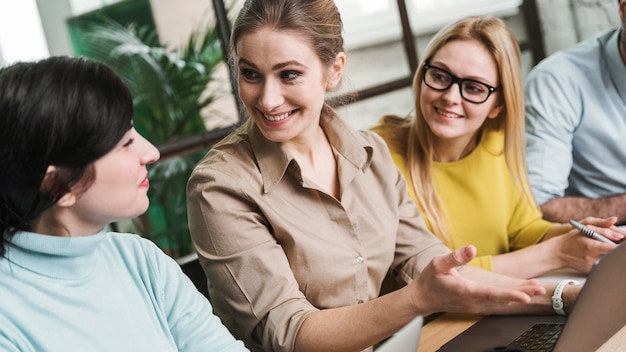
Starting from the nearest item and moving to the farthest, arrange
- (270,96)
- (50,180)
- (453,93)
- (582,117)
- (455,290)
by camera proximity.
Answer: (50,180) < (455,290) < (270,96) < (453,93) < (582,117)

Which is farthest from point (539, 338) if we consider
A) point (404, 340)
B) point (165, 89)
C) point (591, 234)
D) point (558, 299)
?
point (165, 89)

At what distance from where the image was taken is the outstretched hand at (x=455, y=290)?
138 cm

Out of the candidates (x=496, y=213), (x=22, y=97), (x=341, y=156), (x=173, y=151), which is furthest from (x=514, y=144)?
(x=22, y=97)

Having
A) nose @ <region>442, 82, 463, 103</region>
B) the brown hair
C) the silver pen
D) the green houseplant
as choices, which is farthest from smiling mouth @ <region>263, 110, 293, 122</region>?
the green houseplant

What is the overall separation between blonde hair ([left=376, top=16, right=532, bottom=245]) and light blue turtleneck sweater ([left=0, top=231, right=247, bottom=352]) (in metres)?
0.87

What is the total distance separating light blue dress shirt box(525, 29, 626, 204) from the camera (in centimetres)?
254

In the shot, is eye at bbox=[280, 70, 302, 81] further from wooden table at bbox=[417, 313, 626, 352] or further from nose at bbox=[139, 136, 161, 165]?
wooden table at bbox=[417, 313, 626, 352]

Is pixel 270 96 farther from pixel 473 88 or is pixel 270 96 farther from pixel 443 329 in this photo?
pixel 473 88

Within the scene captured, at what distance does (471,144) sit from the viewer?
7.35 ft

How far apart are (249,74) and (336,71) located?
224mm

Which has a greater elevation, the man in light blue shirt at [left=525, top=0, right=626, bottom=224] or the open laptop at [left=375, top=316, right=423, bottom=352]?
the open laptop at [left=375, top=316, right=423, bottom=352]

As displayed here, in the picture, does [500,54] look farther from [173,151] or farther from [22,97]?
[22,97]

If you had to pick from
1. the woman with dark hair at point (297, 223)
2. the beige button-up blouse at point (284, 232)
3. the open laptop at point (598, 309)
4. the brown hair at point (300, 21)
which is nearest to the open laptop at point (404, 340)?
the open laptop at point (598, 309)

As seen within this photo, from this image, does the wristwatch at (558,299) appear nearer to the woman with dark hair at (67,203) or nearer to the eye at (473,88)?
the eye at (473,88)
